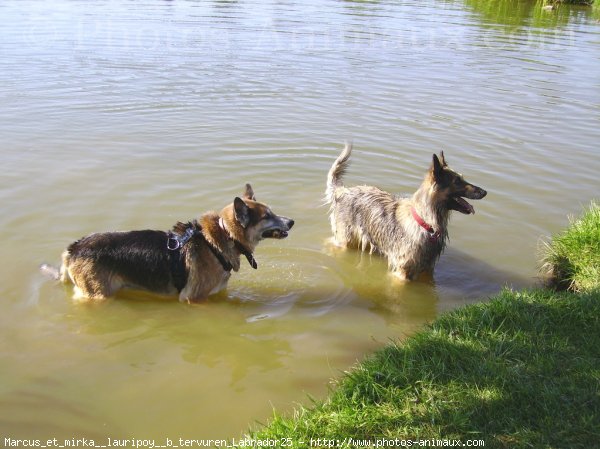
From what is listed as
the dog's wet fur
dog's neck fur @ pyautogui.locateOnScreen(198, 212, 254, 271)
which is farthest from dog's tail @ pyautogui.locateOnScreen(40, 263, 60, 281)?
the dog's wet fur

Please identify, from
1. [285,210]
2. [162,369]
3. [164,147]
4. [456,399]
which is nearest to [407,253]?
[285,210]

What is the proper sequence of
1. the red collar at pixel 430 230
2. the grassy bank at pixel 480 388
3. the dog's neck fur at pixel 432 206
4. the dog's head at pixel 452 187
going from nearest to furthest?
the grassy bank at pixel 480 388 → the dog's head at pixel 452 187 → the dog's neck fur at pixel 432 206 → the red collar at pixel 430 230

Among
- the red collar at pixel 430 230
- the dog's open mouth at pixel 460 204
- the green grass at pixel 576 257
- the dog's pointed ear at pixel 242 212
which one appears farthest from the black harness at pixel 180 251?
the green grass at pixel 576 257

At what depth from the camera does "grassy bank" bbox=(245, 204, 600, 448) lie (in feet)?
12.8

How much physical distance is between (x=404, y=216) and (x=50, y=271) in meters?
4.34

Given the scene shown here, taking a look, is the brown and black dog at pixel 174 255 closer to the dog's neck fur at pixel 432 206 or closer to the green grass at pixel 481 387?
the dog's neck fur at pixel 432 206

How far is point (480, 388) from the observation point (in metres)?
4.34

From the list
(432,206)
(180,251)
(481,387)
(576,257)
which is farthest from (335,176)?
(481,387)

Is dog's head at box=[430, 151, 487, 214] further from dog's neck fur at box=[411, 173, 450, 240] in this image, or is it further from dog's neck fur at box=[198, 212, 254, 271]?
dog's neck fur at box=[198, 212, 254, 271]

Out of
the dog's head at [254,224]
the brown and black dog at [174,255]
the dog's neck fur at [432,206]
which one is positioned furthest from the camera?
the dog's neck fur at [432,206]

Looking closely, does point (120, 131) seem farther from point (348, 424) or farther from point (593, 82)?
point (593, 82)

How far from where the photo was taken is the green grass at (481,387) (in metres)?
3.91

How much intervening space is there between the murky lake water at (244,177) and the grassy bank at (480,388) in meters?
0.68

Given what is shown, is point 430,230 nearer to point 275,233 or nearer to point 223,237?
point 275,233
